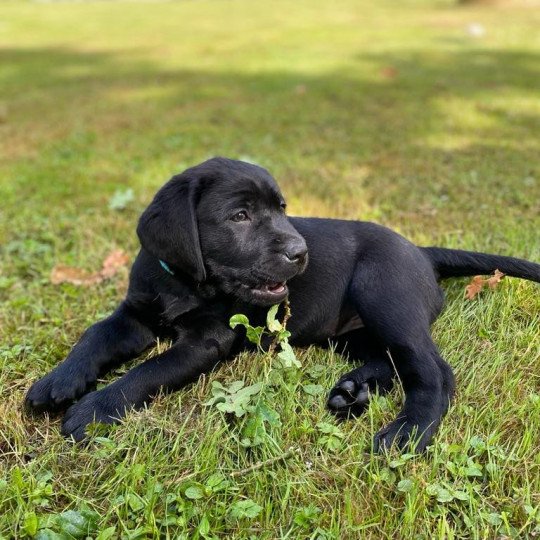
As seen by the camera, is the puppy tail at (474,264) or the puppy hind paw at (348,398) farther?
the puppy tail at (474,264)

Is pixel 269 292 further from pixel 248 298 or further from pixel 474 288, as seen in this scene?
pixel 474 288

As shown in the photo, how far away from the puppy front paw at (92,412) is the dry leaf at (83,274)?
60.2 inches

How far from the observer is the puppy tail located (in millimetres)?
3070

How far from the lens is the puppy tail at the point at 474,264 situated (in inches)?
121

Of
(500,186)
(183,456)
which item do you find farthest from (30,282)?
(500,186)

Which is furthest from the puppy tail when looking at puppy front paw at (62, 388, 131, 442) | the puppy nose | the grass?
puppy front paw at (62, 388, 131, 442)

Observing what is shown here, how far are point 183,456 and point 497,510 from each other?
3.70 feet

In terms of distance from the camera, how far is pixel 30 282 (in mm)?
4082

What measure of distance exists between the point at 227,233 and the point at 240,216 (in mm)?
116

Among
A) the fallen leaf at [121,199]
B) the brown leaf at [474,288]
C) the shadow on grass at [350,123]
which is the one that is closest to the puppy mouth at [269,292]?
the brown leaf at [474,288]

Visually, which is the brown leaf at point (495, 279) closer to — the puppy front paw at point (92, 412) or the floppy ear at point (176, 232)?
the floppy ear at point (176, 232)

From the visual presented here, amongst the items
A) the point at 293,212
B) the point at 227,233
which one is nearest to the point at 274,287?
the point at 227,233

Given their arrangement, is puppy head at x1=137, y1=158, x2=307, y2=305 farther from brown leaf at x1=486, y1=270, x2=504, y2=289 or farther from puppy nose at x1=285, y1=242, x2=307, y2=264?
brown leaf at x1=486, y1=270, x2=504, y2=289

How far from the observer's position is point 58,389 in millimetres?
2672
